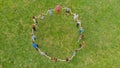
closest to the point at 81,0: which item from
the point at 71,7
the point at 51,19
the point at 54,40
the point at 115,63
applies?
the point at 71,7

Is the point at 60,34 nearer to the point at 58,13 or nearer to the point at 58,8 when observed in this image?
the point at 58,13

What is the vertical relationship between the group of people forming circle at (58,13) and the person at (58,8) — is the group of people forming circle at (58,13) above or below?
below

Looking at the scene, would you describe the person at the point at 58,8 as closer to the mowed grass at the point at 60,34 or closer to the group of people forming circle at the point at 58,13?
the group of people forming circle at the point at 58,13

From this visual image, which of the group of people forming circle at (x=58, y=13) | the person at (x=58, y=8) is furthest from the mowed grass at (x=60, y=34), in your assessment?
the person at (x=58, y=8)

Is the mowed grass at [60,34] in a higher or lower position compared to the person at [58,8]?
lower

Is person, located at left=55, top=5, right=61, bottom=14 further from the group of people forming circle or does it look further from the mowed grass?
the mowed grass

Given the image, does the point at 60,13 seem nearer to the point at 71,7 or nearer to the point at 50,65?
the point at 71,7

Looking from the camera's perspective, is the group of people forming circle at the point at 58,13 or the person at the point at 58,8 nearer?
the group of people forming circle at the point at 58,13

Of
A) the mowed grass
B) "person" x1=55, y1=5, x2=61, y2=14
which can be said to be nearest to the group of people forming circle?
"person" x1=55, y1=5, x2=61, y2=14
